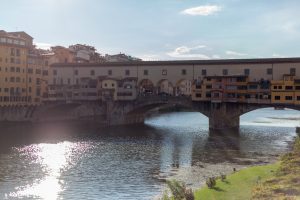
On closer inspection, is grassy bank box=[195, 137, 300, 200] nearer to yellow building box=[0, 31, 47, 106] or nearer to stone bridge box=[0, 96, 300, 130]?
stone bridge box=[0, 96, 300, 130]

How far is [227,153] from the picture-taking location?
59.1 m

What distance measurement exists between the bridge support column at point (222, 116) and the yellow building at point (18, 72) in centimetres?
4497

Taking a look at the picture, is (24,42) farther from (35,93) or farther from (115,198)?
(115,198)

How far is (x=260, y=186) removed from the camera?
2836cm

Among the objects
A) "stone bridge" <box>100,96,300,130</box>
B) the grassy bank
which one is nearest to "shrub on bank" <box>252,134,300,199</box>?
the grassy bank

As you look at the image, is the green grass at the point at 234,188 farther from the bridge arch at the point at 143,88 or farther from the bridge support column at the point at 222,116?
the bridge arch at the point at 143,88

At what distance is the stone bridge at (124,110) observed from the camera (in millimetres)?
91312

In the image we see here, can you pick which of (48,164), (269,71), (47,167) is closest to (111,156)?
(48,164)

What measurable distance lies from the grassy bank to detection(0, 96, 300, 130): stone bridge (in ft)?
174

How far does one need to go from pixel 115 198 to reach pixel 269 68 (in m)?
63.7

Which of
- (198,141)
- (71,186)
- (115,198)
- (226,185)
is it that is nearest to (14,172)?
(71,186)

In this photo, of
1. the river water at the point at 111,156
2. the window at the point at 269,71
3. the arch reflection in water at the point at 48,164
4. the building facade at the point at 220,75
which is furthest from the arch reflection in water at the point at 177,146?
the window at the point at 269,71

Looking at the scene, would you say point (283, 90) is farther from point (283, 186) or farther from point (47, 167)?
point (283, 186)

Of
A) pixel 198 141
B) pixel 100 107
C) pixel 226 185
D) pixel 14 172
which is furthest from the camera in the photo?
pixel 100 107
